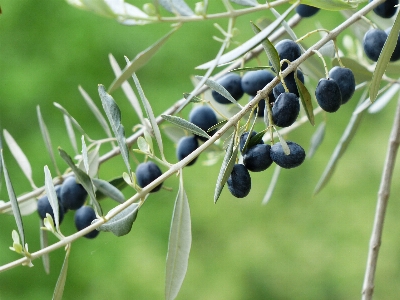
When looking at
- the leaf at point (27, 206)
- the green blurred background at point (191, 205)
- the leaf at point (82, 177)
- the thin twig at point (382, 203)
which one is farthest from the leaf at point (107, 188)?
the green blurred background at point (191, 205)

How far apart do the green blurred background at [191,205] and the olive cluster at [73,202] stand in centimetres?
84

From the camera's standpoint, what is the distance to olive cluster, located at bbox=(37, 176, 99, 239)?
1.75 ft

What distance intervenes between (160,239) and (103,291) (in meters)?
0.18

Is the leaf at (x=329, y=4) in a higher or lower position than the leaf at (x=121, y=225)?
higher

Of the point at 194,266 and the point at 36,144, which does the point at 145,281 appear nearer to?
the point at 194,266

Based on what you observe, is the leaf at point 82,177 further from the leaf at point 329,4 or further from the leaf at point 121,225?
the leaf at point 329,4

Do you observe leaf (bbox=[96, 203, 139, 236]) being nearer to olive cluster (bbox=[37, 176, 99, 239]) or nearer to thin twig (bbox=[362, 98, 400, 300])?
olive cluster (bbox=[37, 176, 99, 239])

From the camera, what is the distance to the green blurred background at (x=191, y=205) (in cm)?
138

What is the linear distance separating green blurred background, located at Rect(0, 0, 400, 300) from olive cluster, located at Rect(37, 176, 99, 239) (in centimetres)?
84

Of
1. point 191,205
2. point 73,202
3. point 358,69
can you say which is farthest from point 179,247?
point 191,205

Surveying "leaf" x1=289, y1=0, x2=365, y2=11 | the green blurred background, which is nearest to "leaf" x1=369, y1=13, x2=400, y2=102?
"leaf" x1=289, y1=0, x2=365, y2=11

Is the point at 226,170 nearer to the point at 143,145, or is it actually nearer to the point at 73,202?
the point at 143,145

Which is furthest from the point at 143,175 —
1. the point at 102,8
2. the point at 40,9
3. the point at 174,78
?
the point at 40,9

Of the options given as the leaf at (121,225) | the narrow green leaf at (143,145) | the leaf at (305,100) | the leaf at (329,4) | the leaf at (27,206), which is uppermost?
the leaf at (329,4)
